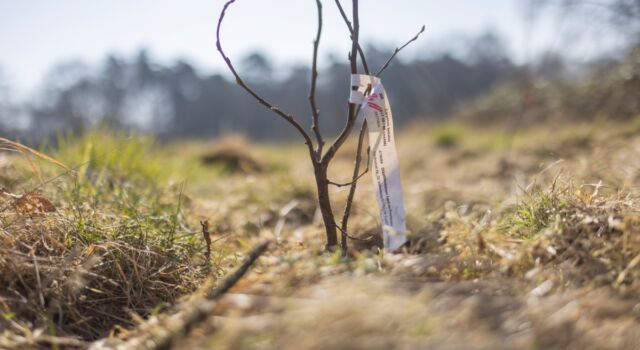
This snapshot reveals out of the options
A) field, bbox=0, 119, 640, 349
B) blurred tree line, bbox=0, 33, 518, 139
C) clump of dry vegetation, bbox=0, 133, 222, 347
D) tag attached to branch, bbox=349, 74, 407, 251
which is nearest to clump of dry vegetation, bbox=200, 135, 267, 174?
field, bbox=0, 119, 640, 349

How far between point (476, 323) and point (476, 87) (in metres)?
28.4

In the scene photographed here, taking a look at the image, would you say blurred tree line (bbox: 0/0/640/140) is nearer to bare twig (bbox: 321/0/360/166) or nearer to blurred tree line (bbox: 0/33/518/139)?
blurred tree line (bbox: 0/33/518/139)

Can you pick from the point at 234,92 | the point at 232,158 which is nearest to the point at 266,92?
the point at 234,92

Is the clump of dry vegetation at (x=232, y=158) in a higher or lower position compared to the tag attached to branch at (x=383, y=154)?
lower

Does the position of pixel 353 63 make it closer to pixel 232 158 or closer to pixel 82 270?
pixel 82 270

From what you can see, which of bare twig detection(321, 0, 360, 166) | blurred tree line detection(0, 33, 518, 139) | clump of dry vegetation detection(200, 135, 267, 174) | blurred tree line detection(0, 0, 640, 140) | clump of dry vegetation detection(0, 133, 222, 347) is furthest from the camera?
blurred tree line detection(0, 33, 518, 139)

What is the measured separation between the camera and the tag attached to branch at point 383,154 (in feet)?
3.86

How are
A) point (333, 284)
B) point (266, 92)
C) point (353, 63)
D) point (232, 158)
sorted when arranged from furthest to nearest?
point (266, 92)
point (232, 158)
point (353, 63)
point (333, 284)

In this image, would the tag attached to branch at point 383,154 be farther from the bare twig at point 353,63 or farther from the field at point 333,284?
the field at point 333,284

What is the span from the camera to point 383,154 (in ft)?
4.07

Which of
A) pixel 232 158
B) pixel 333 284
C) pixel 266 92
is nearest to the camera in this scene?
pixel 333 284

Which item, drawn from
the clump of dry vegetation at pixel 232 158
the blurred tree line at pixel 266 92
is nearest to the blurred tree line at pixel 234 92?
the blurred tree line at pixel 266 92

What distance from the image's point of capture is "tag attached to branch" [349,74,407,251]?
1.18 meters

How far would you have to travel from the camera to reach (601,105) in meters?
6.82
